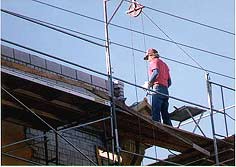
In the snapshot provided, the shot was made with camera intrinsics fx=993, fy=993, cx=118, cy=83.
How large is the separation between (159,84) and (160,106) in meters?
0.37

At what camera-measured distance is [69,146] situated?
15.3 metres

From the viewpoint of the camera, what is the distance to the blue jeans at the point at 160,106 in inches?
592

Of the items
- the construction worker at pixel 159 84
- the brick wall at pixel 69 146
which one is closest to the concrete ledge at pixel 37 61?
the brick wall at pixel 69 146

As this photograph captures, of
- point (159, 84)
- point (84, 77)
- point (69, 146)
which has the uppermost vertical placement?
point (84, 77)

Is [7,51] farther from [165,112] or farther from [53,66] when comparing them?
[165,112]

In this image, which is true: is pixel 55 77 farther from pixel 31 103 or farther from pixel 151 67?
pixel 151 67

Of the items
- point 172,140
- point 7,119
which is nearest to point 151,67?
point 172,140

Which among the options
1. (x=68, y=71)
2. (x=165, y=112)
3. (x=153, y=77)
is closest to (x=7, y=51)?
(x=68, y=71)

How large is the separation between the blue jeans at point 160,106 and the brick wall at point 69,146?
51.3 inches

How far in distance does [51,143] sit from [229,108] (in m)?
2.81

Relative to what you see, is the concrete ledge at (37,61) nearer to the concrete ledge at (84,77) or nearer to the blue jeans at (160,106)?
the concrete ledge at (84,77)

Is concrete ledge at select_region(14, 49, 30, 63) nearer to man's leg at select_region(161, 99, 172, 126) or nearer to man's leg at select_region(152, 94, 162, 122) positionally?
man's leg at select_region(152, 94, 162, 122)

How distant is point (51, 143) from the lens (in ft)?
49.1

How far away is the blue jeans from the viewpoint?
15031mm
